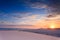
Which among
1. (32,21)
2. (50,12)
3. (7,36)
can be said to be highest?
(50,12)

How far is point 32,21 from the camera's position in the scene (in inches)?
57.8

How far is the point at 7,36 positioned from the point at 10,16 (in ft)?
0.84

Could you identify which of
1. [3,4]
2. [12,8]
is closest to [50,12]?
[12,8]

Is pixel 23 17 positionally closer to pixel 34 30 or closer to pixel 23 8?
pixel 23 8

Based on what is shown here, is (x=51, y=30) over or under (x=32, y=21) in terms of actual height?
under

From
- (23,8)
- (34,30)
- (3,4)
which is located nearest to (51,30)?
(34,30)

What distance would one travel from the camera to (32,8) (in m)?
1.46

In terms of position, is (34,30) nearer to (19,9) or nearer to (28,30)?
(28,30)

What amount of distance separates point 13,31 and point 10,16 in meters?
0.20

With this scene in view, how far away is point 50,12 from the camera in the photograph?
146 cm

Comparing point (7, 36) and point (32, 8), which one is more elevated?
point (32, 8)

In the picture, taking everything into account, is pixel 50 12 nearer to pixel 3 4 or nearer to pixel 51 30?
pixel 51 30

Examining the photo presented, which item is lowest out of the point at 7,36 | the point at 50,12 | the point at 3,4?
the point at 7,36

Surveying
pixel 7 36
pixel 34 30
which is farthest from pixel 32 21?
pixel 7 36
